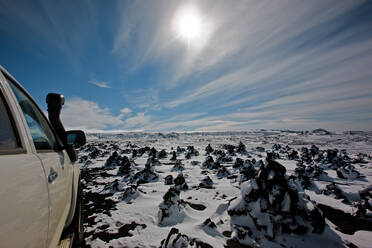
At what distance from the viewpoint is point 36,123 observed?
6.14 feet

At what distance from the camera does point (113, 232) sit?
5902mm

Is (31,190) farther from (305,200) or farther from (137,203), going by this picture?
Answer: (137,203)

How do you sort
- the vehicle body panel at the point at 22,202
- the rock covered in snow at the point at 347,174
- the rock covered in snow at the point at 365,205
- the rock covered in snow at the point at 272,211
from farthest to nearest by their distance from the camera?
the rock covered in snow at the point at 347,174 < the rock covered in snow at the point at 365,205 < the rock covered in snow at the point at 272,211 < the vehicle body panel at the point at 22,202

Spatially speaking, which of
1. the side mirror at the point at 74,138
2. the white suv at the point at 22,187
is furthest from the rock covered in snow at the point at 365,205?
the side mirror at the point at 74,138

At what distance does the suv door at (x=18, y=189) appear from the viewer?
2.61ft

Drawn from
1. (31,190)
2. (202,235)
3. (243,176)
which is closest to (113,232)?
(202,235)

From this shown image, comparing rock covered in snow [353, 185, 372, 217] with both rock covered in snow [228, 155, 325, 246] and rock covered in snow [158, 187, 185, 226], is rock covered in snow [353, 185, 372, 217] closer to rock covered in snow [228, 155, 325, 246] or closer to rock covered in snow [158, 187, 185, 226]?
rock covered in snow [228, 155, 325, 246]

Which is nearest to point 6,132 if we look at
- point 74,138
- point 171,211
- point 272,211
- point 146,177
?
point 74,138

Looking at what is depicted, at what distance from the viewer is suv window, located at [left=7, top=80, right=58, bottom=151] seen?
1.58m

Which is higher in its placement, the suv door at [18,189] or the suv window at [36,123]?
the suv window at [36,123]

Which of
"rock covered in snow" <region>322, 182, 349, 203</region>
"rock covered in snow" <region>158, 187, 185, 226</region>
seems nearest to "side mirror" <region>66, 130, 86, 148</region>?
"rock covered in snow" <region>158, 187, 185, 226</region>

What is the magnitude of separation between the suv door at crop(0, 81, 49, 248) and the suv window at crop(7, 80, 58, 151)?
35cm

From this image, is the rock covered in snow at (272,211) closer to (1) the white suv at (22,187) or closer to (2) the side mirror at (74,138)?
(2) the side mirror at (74,138)

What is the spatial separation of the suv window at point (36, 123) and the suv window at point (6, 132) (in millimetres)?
375
